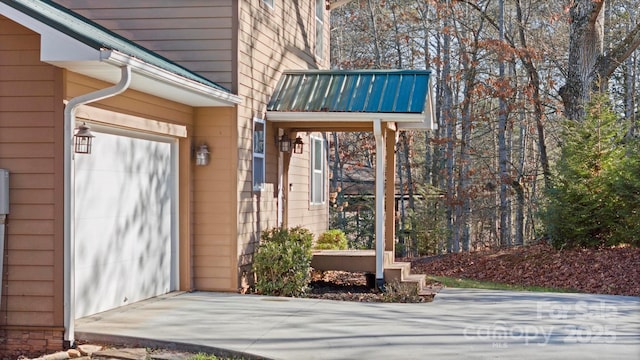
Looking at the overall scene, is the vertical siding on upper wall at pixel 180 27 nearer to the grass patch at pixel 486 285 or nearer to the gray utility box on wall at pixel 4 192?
the gray utility box on wall at pixel 4 192

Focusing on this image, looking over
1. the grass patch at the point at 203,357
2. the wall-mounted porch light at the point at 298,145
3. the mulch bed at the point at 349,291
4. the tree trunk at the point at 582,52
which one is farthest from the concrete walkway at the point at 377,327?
the tree trunk at the point at 582,52

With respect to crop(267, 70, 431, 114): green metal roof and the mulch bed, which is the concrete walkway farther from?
crop(267, 70, 431, 114): green metal roof

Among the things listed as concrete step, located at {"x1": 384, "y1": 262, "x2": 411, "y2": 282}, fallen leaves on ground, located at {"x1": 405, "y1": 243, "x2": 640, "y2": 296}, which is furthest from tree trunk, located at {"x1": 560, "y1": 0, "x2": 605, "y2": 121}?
concrete step, located at {"x1": 384, "y1": 262, "x2": 411, "y2": 282}

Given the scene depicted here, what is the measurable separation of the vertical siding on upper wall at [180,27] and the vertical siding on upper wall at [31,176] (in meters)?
3.17

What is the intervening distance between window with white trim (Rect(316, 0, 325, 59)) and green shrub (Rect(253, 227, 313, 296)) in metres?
5.72

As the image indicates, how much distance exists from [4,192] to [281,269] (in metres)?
4.25

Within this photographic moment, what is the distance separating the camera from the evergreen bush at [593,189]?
14172mm

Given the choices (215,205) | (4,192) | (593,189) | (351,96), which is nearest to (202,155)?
(215,205)

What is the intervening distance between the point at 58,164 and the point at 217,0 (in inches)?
157

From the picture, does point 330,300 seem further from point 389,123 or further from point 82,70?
point 82,70

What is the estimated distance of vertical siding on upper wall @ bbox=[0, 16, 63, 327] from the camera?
Result: 24.3 ft

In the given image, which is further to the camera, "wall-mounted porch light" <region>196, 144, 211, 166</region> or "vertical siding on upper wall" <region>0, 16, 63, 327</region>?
"wall-mounted porch light" <region>196, 144, 211, 166</region>

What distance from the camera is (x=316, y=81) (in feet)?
40.1

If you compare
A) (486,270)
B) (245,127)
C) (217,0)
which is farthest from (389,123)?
(486,270)
